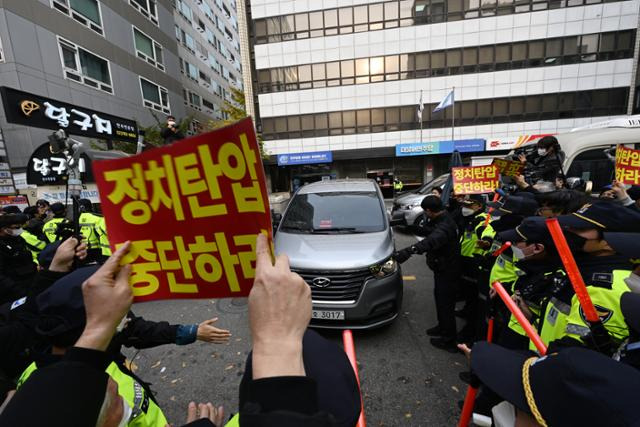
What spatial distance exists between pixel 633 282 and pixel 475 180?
151 inches

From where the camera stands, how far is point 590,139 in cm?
586

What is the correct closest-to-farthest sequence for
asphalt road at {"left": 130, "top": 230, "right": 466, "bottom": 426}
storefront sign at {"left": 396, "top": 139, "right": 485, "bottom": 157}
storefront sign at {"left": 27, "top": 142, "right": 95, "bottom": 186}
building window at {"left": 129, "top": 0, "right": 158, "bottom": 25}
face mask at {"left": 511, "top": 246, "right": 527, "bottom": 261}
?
face mask at {"left": 511, "top": 246, "right": 527, "bottom": 261} → asphalt road at {"left": 130, "top": 230, "right": 466, "bottom": 426} → storefront sign at {"left": 27, "top": 142, "right": 95, "bottom": 186} → building window at {"left": 129, "top": 0, "right": 158, "bottom": 25} → storefront sign at {"left": 396, "top": 139, "right": 485, "bottom": 157}

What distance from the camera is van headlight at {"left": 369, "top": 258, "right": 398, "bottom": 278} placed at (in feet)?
10.4

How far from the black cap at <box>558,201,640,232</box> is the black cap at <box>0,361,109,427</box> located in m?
2.27

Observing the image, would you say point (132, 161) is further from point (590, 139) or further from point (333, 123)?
point (333, 123)

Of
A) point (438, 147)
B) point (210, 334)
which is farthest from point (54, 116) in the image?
point (438, 147)

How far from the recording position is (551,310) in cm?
168

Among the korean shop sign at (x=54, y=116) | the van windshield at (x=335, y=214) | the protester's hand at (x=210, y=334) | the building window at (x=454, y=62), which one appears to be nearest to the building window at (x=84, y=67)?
the korean shop sign at (x=54, y=116)

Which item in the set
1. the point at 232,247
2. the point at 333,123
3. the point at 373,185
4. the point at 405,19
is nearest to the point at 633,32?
the point at 405,19

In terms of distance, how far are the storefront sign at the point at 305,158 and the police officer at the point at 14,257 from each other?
59.6ft

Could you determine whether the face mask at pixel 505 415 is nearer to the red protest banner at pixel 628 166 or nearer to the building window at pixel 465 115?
the red protest banner at pixel 628 166

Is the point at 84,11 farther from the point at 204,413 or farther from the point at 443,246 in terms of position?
the point at 204,413

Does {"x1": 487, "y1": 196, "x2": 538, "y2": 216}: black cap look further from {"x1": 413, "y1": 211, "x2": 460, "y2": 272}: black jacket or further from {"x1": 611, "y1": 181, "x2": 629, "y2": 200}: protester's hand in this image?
{"x1": 611, "y1": 181, "x2": 629, "y2": 200}: protester's hand

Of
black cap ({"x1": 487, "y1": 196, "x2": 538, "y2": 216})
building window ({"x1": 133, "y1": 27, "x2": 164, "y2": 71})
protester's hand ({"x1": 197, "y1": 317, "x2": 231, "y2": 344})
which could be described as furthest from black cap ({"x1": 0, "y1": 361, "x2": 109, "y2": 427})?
building window ({"x1": 133, "y1": 27, "x2": 164, "y2": 71})
